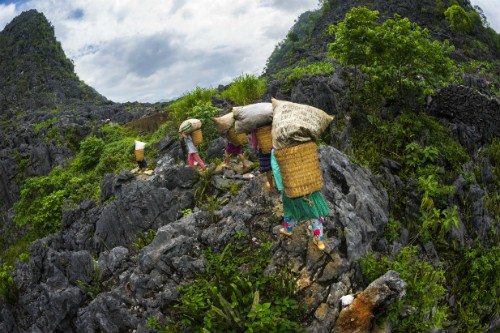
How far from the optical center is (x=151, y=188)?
28.2ft

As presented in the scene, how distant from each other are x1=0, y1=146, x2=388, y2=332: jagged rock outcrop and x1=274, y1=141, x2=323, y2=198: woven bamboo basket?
1180mm

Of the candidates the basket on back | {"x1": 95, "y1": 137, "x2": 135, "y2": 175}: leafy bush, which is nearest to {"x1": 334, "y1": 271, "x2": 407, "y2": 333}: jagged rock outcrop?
the basket on back

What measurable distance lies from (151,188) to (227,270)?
385 centimetres

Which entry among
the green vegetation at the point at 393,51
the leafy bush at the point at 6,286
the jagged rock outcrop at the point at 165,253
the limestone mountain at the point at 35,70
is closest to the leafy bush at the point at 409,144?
the green vegetation at the point at 393,51

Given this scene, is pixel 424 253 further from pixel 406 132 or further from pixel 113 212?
pixel 113 212

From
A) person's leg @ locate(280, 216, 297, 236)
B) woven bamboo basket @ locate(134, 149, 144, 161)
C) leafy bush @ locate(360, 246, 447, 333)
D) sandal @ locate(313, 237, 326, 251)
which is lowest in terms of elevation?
leafy bush @ locate(360, 246, 447, 333)

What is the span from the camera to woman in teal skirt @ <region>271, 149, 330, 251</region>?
5.17 metres

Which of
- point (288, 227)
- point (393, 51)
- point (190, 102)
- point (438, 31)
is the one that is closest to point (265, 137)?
point (288, 227)

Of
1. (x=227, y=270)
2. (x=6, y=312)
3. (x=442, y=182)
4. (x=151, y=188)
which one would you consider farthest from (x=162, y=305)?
(x=442, y=182)

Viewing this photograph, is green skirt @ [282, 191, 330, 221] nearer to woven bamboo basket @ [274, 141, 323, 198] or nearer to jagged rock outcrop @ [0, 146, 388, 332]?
woven bamboo basket @ [274, 141, 323, 198]

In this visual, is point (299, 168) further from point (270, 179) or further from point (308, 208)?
point (270, 179)

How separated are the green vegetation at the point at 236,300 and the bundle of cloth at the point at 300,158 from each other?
1063 millimetres

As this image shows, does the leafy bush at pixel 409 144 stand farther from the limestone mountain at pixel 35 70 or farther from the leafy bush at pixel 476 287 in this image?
the limestone mountain at pixel 35 70

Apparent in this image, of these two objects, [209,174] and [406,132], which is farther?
[406,132]
